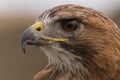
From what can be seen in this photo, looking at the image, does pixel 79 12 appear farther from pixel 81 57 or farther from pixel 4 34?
pixel 4 34

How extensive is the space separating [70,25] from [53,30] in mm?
120

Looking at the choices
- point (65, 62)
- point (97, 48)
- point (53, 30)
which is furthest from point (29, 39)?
point (97, 48)

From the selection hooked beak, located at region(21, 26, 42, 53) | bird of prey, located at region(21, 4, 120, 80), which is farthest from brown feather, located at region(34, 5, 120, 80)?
hooked beak, located at region(21, 26, 42, 53)

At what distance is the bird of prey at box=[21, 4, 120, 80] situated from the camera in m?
4.13

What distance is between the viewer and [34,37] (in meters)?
4.12

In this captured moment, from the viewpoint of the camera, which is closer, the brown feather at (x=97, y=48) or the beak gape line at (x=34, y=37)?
the beak gape line at (x=34, y=37)

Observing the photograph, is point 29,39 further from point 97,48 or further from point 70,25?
point 97,48

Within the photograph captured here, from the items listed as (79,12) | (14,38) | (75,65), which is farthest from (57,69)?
(14,38)

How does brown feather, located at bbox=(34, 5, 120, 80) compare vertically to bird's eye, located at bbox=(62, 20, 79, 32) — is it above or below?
below

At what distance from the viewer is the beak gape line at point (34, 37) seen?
410 centimetres

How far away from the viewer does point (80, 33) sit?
13.8 feet

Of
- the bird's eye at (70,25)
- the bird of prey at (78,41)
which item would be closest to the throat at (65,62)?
the bird of prey at (78,41)

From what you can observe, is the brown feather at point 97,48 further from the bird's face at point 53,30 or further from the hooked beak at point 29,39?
the hooked beak at point 29,39

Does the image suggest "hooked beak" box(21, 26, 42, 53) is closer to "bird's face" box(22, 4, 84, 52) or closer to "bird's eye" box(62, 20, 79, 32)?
"bird's face" box(22, 4, 84, 52)
